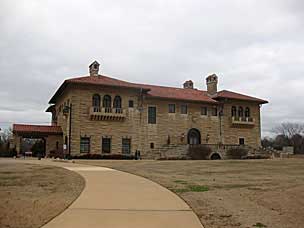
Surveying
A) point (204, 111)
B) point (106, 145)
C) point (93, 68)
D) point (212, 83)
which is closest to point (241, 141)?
point (204, 111)

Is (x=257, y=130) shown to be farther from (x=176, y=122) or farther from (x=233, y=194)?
(x=233, y=194)

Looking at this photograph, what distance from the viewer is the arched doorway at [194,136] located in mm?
47906

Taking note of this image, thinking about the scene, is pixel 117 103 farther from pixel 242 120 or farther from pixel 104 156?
pixel 242 120

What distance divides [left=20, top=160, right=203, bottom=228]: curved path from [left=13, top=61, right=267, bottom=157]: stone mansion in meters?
28.2

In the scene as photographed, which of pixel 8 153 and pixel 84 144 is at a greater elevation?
pixel 84 144

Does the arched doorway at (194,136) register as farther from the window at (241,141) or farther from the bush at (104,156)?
the bush at (104,156)

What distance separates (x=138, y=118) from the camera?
44594 millimetres

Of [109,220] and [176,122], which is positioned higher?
[176,122]

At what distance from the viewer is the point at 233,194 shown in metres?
13.2

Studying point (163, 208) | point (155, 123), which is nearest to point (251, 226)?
point (163, 208)

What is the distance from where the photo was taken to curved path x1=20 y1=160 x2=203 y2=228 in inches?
323

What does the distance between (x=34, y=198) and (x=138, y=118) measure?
3335cm

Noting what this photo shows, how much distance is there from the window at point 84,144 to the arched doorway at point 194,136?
12731 mm

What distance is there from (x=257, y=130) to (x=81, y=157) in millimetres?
24710
